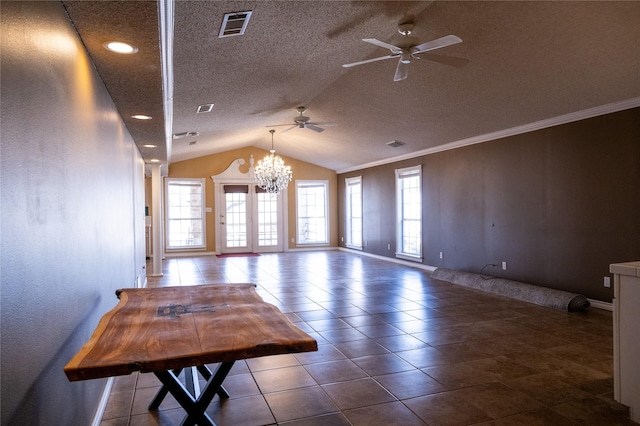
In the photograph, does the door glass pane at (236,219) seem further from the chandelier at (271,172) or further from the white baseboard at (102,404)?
the white baseboard at (102,404)

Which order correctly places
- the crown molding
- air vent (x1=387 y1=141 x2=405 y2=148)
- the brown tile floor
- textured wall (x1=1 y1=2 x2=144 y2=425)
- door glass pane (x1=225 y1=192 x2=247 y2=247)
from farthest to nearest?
→ door glass pane (x1=225 y1=192 x2=247 y2=247), air vent (x1=387 y1=141 x2=405 y2=148), the crown molding, the brown tile floor, textured wall (x1=1 y1=2 x2=144 y2=425)

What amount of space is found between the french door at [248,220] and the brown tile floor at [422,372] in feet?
20.3

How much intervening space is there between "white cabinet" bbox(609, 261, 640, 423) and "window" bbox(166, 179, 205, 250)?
1007cm

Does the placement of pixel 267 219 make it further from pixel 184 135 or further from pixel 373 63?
pixel 373 63

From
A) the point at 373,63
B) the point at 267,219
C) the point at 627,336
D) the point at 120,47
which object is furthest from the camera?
the point at 267,219

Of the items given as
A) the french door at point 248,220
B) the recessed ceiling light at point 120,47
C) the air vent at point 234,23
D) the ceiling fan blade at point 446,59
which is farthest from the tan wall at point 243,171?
the recessed ceiling light at point 120,47

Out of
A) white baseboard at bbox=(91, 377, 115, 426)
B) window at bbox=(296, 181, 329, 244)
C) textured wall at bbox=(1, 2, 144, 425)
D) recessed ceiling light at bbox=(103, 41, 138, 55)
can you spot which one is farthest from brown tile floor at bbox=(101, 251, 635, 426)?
window at bbox=(296, 181, 329, 244)

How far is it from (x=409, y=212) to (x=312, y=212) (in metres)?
4.04

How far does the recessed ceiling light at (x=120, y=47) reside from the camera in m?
2.22

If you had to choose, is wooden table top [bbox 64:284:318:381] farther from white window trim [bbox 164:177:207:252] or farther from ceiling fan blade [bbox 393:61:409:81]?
white window trim [bbox 164:177:207:252]

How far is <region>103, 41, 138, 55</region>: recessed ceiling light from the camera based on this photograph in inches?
87.4

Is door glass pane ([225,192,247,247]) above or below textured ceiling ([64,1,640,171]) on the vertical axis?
below

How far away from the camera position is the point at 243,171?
11648 mm

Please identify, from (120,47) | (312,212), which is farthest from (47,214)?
(312,212)
